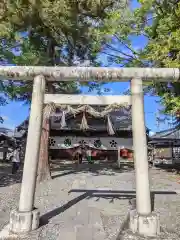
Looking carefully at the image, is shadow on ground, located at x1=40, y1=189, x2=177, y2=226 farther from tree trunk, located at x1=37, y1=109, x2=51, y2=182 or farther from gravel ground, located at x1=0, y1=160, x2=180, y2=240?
tree trunk, located at x1=37, y1=109, x2=51, y2=182

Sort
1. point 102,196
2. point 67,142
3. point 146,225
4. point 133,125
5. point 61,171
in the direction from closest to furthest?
point 146,225 < point 133,125 < point 102,196 < point 61,171 < point 67,142

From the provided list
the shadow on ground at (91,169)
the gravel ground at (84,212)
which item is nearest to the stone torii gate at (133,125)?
the gravel ground at (84,212)

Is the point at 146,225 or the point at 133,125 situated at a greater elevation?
the point at 133,125

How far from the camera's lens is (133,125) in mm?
6273

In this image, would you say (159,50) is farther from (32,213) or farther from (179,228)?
(32,213)

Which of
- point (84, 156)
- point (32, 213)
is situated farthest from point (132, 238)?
point (84, 156)

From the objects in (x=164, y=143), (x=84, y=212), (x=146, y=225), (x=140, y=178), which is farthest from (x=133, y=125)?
(x=164, y=143)

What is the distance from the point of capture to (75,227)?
6148mm

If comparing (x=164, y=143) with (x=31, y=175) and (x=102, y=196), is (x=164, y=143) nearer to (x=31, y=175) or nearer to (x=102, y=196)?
(x=102, y=196)

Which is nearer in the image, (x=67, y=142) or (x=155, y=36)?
(x=155, y=36)

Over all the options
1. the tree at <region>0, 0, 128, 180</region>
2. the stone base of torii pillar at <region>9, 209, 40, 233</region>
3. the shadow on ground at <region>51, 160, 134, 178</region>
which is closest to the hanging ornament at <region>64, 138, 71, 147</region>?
the shadow on ground at <region>51, 160, 134, 178</region>

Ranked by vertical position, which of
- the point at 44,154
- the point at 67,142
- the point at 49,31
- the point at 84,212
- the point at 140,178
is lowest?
the point at 84,212

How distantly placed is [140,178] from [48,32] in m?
9.00

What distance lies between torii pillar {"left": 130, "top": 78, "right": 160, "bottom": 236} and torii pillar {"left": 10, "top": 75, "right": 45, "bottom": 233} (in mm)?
2145
